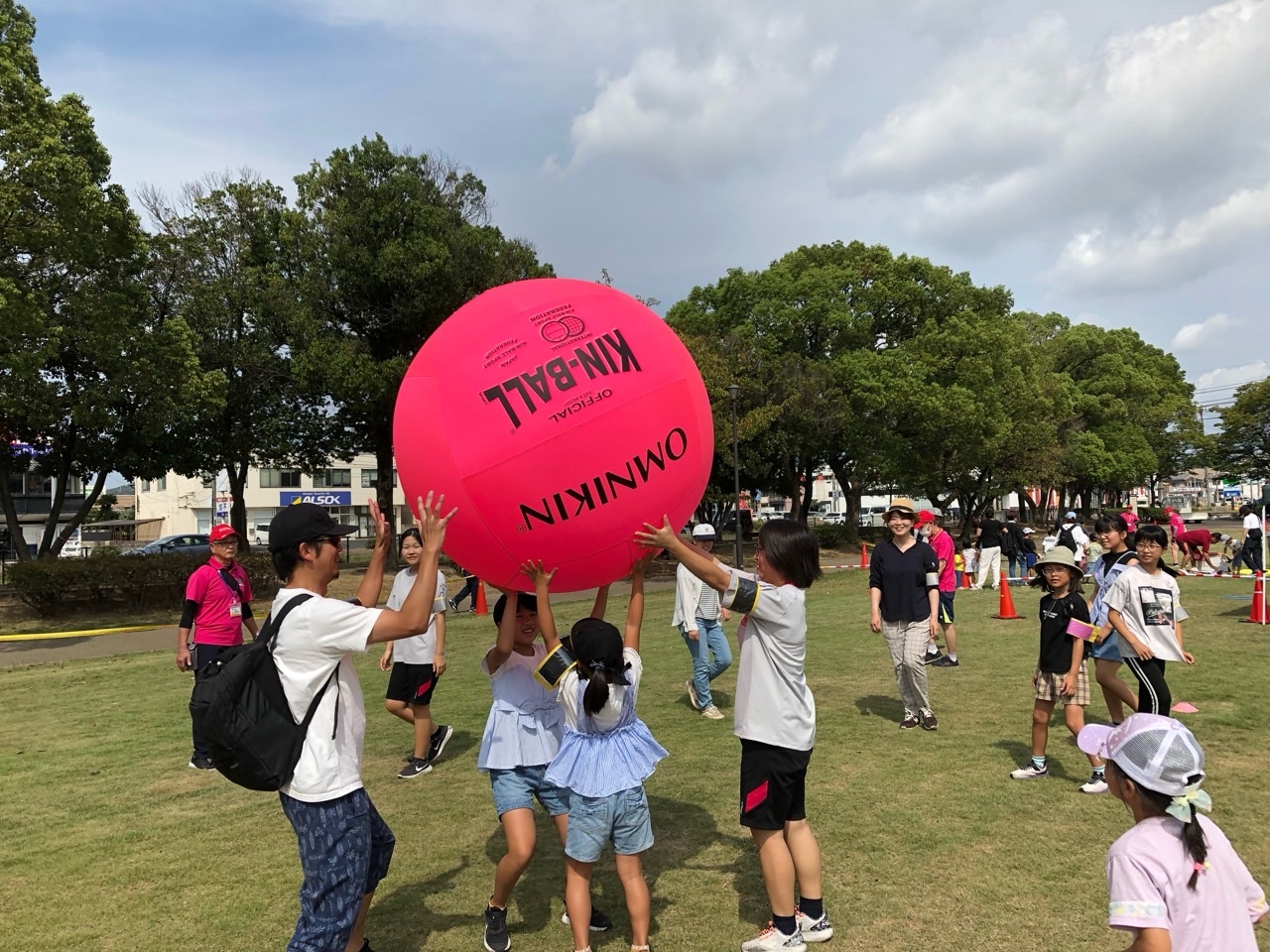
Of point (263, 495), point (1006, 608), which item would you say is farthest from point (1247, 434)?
point (263, 495)

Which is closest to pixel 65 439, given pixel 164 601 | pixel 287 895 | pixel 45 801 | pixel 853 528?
pixel 164 601

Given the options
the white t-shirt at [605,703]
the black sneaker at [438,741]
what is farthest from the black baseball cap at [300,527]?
the black sneaker at [438,741]

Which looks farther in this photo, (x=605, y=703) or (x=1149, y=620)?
(x=1149, y=620)

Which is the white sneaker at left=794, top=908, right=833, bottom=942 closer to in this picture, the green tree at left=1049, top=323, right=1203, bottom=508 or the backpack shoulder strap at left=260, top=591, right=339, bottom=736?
the backpack shoulder strap at left=260, top=591, right=339, bottom=736

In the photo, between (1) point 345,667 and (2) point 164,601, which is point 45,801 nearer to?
(1) point 345,667

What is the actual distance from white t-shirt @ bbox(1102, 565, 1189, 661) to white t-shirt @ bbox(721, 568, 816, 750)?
329 cm

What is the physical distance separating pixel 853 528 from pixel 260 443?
86.8 feet

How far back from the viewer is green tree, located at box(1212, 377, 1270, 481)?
5272cm

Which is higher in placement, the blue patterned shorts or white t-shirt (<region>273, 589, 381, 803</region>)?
white t-shirt (<region>273, 589, 381, 803</region>)

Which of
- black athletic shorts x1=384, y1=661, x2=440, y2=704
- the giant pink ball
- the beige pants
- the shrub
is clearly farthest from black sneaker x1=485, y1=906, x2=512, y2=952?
the shrub

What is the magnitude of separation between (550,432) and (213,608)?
4973 mm

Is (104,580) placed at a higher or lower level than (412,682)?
higher

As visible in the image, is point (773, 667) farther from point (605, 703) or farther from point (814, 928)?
point (814, 928)

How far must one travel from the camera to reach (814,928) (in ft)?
11.9
